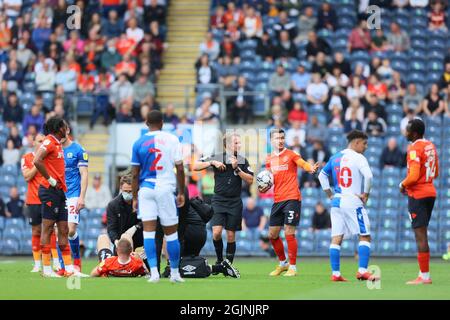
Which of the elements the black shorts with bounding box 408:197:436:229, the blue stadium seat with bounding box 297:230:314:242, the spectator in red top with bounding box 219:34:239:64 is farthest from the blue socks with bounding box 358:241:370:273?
the spectator in red top with bounding box 219:34:239:64

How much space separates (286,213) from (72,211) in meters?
3.60

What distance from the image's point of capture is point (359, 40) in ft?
97.6

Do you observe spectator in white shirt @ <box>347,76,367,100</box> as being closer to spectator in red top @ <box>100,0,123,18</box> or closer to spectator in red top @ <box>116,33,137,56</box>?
spectator in red top @ <box>116,33,137,56</box>

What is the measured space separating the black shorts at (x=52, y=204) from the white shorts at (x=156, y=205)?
2193mm

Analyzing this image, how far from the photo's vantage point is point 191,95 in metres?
30.3

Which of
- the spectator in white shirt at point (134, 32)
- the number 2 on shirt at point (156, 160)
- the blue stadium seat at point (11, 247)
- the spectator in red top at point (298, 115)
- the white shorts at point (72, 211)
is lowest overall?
the blue stadium seat at point (11, 247)

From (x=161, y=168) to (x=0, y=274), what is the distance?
4.58 meters

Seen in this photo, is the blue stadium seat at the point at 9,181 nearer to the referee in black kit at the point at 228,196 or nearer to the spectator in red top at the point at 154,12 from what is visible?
the spectator in red top at the point at 154,12

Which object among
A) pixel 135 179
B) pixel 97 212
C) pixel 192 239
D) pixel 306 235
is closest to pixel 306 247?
pixel 306 235

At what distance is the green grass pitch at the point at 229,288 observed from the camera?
500 inches

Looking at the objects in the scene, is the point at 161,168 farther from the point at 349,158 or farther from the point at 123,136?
the point at 123,136

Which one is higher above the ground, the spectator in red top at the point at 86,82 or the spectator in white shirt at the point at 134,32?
the spectator in white shirt at the point at 134,32

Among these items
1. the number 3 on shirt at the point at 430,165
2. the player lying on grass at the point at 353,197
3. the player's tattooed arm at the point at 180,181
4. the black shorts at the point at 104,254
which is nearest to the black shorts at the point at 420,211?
the number 3 on shirt at the point at 430,165

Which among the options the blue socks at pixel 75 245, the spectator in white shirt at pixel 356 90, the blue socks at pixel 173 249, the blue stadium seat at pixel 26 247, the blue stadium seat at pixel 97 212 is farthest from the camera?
the spectator in white shirt at pixel 356 90
